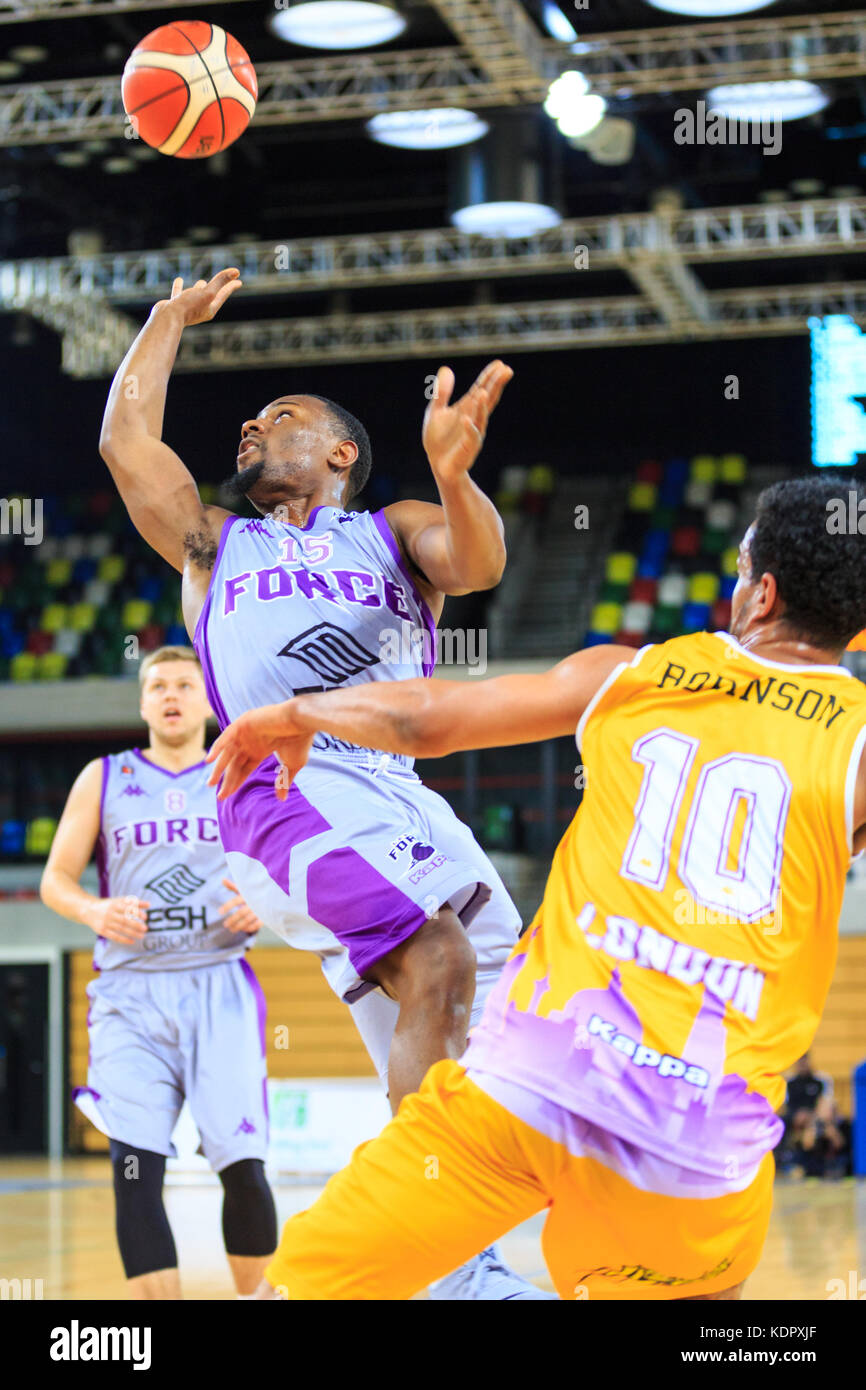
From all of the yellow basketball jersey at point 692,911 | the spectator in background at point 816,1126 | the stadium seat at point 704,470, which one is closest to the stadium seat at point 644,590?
the stadium seat at point 704,470

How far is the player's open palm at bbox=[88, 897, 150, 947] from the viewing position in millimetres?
5641

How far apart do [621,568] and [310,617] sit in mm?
16097

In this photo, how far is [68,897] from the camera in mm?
5910

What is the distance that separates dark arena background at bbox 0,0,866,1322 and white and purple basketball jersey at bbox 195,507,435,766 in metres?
5.62

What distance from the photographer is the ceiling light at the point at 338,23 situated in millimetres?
11703

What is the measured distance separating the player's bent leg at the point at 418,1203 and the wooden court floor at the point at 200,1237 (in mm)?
4470

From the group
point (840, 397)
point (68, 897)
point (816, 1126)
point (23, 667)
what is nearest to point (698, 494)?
point (840, 397)

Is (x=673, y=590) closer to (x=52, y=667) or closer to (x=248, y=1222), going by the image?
(x=52, y=667)

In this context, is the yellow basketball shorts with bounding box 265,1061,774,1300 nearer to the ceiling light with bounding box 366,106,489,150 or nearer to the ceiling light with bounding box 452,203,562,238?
the ceiling light with bounding box 452,203,562,238

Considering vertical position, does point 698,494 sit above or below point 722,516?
above

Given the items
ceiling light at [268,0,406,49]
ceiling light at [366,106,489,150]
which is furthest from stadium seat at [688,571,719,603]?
ceiling light at [268,0,406,49]

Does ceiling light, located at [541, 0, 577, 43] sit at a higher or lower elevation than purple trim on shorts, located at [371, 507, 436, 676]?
higher

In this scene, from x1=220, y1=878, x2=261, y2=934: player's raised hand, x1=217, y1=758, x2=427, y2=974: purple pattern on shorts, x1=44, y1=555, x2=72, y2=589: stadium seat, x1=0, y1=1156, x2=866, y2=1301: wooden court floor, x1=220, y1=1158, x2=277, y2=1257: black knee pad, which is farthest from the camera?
x1=44, y1=555, x2=72, y2=589: stadium seat
